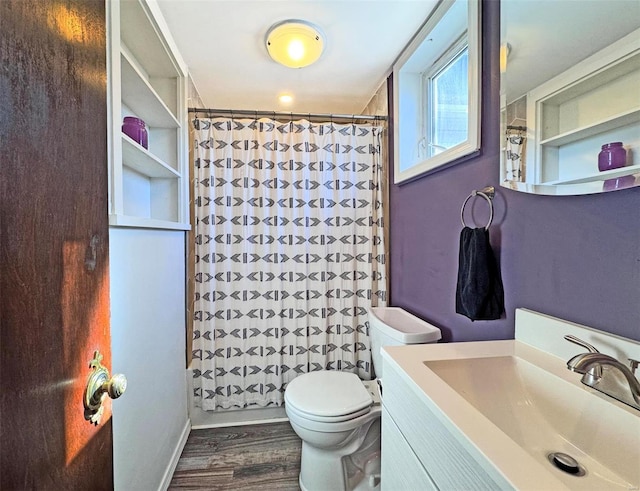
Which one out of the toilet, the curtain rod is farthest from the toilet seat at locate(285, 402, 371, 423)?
the curtain rod

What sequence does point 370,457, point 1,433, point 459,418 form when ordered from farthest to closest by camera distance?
point 370,457 < point 459,418 < point 1,433

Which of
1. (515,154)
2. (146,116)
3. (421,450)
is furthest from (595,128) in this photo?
(146,116)

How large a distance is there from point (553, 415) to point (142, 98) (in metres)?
1.94

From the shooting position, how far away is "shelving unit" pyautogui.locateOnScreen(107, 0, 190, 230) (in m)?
1.05

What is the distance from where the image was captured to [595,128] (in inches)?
30.7

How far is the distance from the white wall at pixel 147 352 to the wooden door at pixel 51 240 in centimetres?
45

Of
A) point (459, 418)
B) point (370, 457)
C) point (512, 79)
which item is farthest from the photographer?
point (370, 457)

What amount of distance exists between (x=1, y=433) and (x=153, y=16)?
5.23ft

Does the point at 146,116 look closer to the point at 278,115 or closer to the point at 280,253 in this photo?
the point at 278,115

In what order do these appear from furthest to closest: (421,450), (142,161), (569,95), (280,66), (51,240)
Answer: (280,66) < (142,161) < (569,95) < (421,450) < (51,240)

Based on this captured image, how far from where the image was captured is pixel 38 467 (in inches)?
18.0

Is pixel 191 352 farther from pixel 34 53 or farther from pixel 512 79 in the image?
pixel 512 79

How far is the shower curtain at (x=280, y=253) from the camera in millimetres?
1902

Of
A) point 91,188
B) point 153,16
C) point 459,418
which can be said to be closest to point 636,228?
point 459,418
